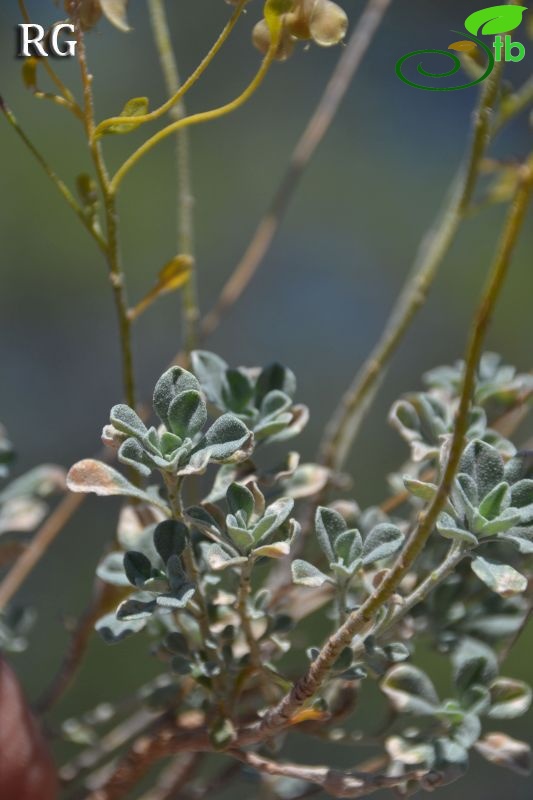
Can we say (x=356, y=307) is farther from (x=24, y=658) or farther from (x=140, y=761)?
(x=140, y=761)

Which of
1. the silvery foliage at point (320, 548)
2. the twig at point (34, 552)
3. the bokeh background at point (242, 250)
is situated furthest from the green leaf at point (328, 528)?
the bokeh background at point (242, 250)

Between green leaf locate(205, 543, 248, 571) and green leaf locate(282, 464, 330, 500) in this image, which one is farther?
green leaf locate(282, 464, 330, 500)

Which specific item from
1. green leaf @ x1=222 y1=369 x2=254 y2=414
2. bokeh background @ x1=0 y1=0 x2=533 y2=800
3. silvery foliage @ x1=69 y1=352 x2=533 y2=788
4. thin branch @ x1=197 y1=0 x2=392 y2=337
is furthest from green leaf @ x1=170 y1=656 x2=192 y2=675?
bokeh background @ x1=0 y1=0 x2=533 y2=800

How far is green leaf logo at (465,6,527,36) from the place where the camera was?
335 millimetres

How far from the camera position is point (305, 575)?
343mm

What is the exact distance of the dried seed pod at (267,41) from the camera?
365 millimetres

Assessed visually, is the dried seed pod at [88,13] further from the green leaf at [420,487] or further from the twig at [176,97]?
the green leaf at [420,487]

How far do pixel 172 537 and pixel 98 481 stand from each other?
0.11 feet

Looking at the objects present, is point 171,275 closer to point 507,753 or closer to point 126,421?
point 126,421

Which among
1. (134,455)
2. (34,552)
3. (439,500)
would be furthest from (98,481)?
(34,552)

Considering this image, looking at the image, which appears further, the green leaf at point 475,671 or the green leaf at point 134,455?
the green leaf at point 475,671

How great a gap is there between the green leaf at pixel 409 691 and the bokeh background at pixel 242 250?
985 mm

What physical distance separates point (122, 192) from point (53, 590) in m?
0.58

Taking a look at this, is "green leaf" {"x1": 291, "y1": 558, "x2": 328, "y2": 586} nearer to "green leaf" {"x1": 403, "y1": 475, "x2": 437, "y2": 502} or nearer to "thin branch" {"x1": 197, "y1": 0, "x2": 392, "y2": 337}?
"green leaf" {"x1": 403, "y1": 475, "x2": 437, "y2": 502}
